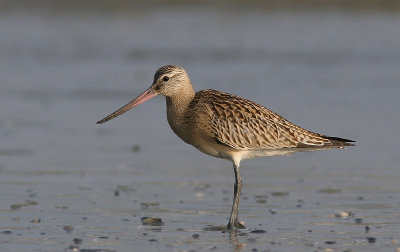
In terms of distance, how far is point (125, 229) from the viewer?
9352 mm

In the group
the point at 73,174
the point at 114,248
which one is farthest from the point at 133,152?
the point at 114,248

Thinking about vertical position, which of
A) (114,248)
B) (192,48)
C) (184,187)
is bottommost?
(114,248)

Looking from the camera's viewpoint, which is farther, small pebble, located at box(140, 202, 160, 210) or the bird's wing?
small pebble, located at box(140, 202, 160, 210)

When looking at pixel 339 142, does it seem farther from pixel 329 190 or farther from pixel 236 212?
pixel 236 212

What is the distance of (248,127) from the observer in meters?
10.3

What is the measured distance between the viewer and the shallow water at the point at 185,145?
9.34m

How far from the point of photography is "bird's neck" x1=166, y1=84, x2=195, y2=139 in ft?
33.6

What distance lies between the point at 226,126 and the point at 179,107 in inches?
22.1

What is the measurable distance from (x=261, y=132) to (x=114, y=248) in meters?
2.44

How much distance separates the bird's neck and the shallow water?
0.89 m

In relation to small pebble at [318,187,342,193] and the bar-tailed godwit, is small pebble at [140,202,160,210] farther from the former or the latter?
small pebble at [318,187,342,193]

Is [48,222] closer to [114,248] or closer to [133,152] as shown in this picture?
[114,248]

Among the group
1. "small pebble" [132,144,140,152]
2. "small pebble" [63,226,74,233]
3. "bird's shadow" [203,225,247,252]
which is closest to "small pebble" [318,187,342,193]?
"bird's shadow" [203,225,247,252]

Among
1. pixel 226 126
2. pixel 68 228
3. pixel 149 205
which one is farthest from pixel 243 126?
pixel 68 228
